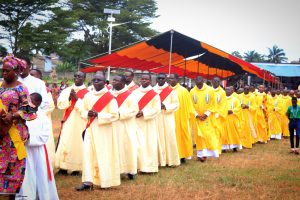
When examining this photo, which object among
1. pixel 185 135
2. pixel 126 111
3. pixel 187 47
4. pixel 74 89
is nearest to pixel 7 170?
pixel 126 111

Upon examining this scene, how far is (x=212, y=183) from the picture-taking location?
25.2ft

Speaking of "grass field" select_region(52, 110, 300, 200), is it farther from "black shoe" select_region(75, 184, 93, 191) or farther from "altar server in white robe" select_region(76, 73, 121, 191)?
"altar server in white robe" select_region(76, 73, 121, 191)

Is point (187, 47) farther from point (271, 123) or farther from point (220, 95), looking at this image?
point (271, 123)

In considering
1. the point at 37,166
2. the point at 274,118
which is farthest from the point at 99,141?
the point at 274,118

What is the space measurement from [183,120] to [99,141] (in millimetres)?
A: 3820

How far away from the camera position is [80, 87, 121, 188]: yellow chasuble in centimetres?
676

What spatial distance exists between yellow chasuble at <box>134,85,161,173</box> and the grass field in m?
0.25

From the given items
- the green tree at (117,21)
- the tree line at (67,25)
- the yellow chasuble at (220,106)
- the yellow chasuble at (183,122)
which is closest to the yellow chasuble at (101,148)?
the yellow chasuble at (183,122)

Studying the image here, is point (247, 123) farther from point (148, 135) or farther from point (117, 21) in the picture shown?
point (117, 21)

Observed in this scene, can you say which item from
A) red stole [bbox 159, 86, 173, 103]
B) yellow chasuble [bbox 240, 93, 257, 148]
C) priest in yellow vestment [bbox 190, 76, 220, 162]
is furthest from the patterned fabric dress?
yellow chasuble [bbox 240, 93, 257, 148]

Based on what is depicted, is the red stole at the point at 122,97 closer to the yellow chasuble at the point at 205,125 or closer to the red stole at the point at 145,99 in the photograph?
the red stole at the point at 145,99

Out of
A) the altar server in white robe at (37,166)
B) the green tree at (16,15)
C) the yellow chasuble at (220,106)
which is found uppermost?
the green tree at (16,15)

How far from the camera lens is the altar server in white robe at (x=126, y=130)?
7.80 meters

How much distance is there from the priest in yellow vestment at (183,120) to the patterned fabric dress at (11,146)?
5844mm
